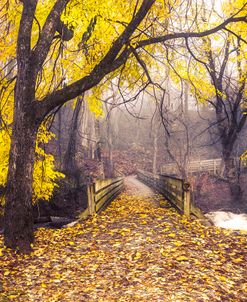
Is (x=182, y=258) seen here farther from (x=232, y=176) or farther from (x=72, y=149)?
(x=72, y=149)

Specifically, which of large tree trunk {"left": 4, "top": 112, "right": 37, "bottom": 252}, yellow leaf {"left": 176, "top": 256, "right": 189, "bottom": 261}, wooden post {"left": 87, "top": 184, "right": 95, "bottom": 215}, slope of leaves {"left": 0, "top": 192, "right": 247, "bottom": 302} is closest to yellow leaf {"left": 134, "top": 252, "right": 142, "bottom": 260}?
slope of leaves {"left": 0, "top": 192, "right": 247, "bottom": 302}

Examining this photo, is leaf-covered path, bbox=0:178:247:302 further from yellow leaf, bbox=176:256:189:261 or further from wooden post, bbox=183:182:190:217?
wooden post, bbox=183:182:190:217

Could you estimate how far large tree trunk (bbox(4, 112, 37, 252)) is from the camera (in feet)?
25.5

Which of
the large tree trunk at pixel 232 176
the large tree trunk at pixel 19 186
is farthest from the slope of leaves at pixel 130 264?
the large tree trunk at pixel 232 176

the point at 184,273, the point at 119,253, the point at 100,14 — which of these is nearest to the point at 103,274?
the point at 119,253

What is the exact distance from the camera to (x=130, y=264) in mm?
6613

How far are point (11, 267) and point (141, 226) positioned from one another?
3.41 metres

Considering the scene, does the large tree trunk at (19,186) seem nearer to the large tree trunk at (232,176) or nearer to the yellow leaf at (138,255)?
the yellow leaf at (138,255)

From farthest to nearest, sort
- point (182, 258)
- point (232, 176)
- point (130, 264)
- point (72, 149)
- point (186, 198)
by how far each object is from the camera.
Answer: point (72, 149)
point (232, 176)
point (186, 198)
point (182, 258)
point (130, 264)

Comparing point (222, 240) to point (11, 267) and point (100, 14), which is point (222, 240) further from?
point (100, 14)

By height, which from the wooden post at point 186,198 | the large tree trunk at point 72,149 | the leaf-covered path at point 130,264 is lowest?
the leaf-covered path at point 130,264

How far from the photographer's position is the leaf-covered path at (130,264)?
5.50 metres

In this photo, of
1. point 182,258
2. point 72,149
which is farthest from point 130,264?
point 72,149

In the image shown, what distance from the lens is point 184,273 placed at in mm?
6082
